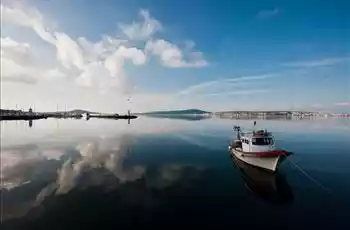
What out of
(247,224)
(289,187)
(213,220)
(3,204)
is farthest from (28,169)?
(289,187)

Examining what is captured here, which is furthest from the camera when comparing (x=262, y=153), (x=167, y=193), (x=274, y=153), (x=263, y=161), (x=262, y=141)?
(x=262, y=141)

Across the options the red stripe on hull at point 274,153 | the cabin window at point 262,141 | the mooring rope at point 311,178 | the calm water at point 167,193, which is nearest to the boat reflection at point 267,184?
the calm water at point 167,193

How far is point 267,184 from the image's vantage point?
28.6 metres

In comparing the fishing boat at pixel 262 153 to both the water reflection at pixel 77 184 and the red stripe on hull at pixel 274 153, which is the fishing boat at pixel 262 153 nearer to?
the red stripe on hull at pixel 274 153

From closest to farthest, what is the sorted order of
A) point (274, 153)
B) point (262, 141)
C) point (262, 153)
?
1. point (274, 153)
2. point (262, 153)
3. point (262, 141)

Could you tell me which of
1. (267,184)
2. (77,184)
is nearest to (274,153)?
(267,184)

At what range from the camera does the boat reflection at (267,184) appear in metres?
24.1

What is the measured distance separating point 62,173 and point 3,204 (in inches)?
408

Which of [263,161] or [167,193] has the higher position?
[263,161]

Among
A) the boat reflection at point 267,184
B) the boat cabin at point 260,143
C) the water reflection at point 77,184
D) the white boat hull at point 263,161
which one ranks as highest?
the boat cabin at point 260,143

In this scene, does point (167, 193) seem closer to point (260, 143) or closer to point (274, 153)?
point (274, 153)

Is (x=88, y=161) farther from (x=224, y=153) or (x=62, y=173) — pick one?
(x=224, y=153)

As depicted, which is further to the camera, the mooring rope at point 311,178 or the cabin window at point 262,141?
the cabin window at point 262,141

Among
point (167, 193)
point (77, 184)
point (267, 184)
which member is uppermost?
point (77, 184)
